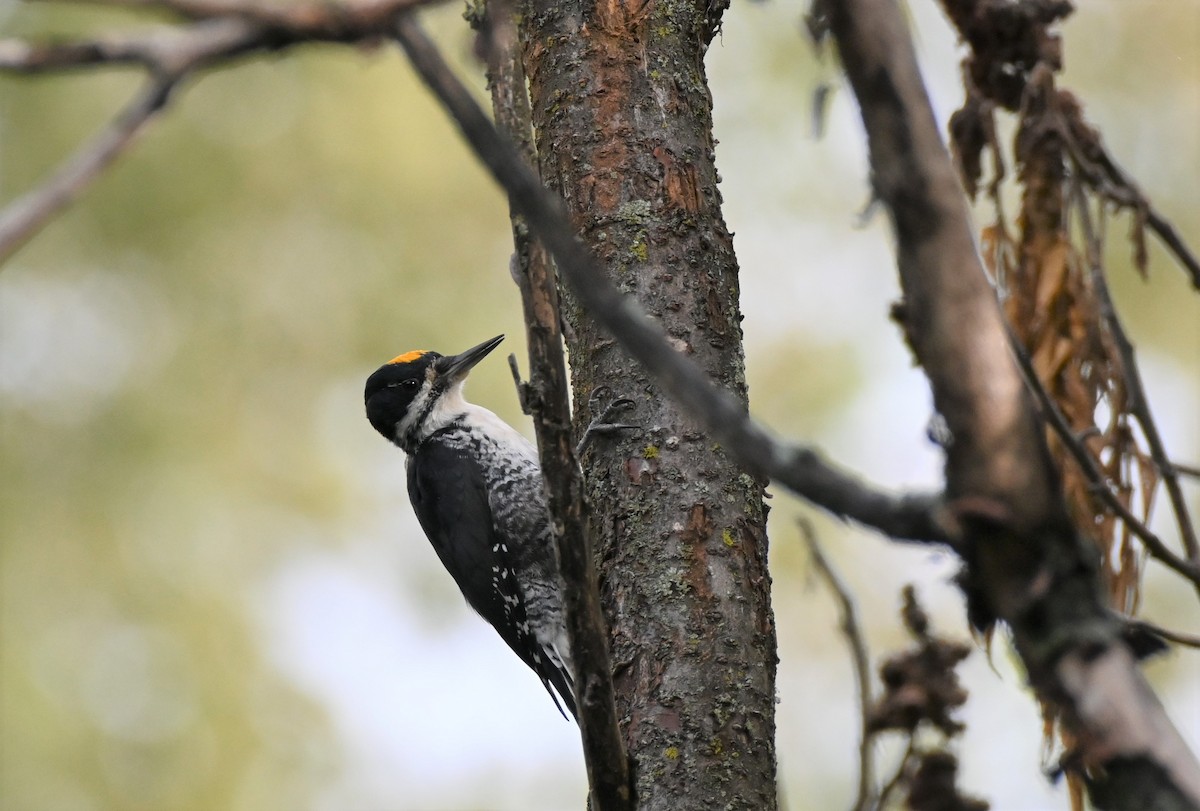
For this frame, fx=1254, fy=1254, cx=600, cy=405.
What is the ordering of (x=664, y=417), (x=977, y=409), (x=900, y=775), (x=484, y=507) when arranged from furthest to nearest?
(x=484, y=507)
(x=664, y=417)
(x=900, y=775)
(x=977, y=409)

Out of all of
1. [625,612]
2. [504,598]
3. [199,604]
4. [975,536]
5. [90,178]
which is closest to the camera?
[90,178]

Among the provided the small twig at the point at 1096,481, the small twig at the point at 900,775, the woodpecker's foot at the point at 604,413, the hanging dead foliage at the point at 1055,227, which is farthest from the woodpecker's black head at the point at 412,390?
the small twig at the point at 900,775

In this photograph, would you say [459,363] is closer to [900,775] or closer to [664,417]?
[664,417]

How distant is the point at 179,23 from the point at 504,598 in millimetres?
3929

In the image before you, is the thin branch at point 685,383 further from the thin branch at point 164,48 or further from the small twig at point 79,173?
the small twig at point 79,173

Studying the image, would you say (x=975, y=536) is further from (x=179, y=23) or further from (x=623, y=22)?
(x=623, y=22)

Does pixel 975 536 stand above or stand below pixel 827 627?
below

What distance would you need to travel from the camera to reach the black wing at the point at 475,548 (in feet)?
15.9

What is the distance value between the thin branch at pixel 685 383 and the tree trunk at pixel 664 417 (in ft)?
4.85

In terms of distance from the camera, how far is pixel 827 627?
9508 mm

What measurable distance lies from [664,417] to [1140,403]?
3.75 ft

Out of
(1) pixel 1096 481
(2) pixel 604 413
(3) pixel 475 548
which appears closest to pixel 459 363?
(3) pixel 475 548

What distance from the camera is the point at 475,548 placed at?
4.92 meters

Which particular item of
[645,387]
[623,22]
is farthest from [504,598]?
[623,22]
